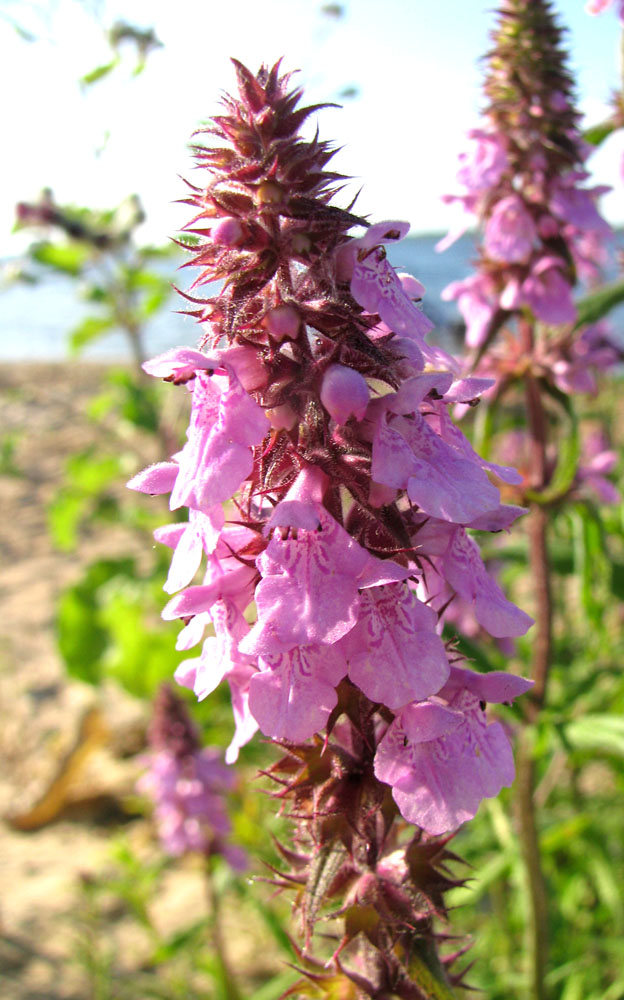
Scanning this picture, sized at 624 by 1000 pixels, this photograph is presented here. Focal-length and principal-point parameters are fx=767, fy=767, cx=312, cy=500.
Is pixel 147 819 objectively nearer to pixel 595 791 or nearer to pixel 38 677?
pixel 38 677

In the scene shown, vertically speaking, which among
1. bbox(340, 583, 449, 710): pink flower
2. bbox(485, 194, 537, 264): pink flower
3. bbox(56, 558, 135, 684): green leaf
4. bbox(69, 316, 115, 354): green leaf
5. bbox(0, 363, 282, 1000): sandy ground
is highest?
bbox(485, 194, 537, 264): pink flower

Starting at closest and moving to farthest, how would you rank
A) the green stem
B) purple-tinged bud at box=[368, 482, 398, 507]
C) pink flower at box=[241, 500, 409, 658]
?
pink flower at box=[241, 500, 409, 658] → purple-tinged bud at box=[368, 482, 398, 507] → the green stem

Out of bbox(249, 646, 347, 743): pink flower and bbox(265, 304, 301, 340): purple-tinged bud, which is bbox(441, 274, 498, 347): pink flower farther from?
bbox(249, 646, 347, 743): pink flower

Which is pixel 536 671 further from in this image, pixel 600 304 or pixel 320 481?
pixel 320 481

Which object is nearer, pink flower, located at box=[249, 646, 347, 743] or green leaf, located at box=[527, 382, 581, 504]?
pink flower, located at box=[249, 646, 347, 743]

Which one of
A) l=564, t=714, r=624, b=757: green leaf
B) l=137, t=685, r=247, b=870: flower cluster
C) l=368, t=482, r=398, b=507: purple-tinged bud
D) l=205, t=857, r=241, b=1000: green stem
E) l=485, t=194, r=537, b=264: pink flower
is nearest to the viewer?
l=368, t=482, r=398, b=507: purple-tinged bud

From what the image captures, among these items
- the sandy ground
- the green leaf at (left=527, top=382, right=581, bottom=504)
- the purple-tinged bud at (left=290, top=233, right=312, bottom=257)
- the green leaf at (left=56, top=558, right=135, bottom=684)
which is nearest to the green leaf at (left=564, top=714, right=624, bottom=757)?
the green leaf at (left=527, top=382, right=581, bottom=504)
